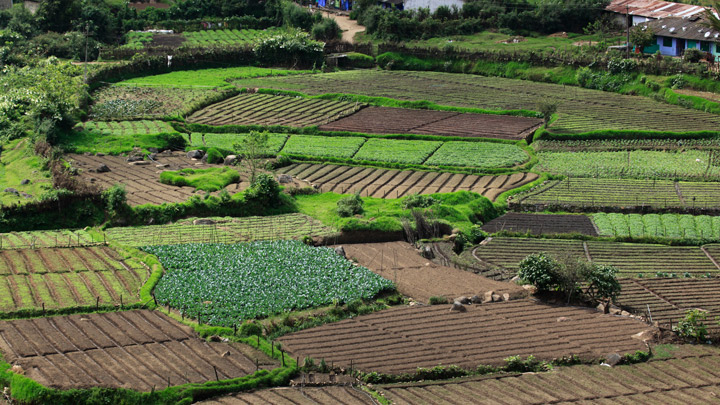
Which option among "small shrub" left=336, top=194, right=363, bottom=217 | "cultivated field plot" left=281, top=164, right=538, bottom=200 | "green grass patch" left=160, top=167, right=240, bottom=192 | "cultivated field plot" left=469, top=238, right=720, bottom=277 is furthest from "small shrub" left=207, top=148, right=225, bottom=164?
"cultivated field plot" left=469, top=238, right=720, bottom=277

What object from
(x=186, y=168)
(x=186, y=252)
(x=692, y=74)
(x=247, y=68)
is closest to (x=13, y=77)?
(x=186, y=168)

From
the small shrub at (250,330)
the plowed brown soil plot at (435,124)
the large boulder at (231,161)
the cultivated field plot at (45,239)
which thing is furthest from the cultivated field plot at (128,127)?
the small shrub at (250,330)

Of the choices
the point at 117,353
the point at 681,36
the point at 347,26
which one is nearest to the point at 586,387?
the point at 117,353

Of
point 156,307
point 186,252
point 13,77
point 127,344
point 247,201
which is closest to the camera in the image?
point 127,344

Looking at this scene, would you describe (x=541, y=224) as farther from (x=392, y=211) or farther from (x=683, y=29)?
(x=683, y=29)

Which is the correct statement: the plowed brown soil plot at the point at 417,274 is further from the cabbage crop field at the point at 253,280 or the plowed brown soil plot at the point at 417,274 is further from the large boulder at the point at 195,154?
the large boulder at the point at 195,154

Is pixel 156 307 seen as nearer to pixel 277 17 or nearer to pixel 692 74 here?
pixel 692 74

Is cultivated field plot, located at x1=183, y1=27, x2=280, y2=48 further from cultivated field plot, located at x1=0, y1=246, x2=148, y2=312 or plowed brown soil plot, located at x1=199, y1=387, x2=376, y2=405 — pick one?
plowed brown soil plot, located at x1=199, y1=387, x2=376, y2=405
